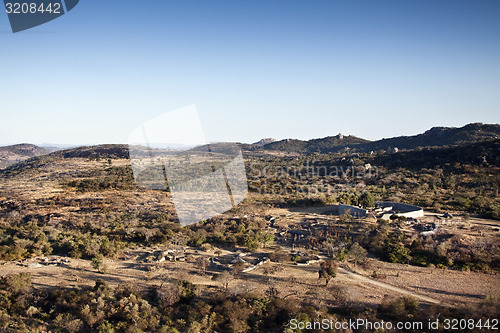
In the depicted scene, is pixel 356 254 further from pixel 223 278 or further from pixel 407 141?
pixel 407 141

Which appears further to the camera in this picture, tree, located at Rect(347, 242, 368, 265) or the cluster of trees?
tree, located at Rect(347, 242, 368, 265)

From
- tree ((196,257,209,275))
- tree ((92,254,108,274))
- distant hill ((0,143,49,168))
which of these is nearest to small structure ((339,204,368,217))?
tree ((196,257,209,275))

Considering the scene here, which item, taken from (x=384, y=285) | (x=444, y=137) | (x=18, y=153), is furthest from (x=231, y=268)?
(x=18, y=153)

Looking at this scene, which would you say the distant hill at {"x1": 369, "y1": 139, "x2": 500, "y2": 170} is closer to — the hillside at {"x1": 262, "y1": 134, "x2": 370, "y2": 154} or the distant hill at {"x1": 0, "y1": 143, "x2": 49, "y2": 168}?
the hillside at {"x1": 262, "y1": 134, "x2": 370, "y2": 154}

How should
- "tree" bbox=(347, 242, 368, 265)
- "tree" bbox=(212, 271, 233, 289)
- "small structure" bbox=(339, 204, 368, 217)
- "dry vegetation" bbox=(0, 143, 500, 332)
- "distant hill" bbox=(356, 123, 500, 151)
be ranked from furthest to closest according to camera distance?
"distant hill" bbox=(356, 123, 500, 151) → "small structure" bbox=(339, 204, 368, 217) → "tree" bbox=(347, 242, 368, 265) → "tree" bbox=(212, 271, 233, 289) → "dry vegetation" bbox=(0, 143, 500, 332)

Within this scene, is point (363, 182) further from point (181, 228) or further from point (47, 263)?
point (47, 263)
